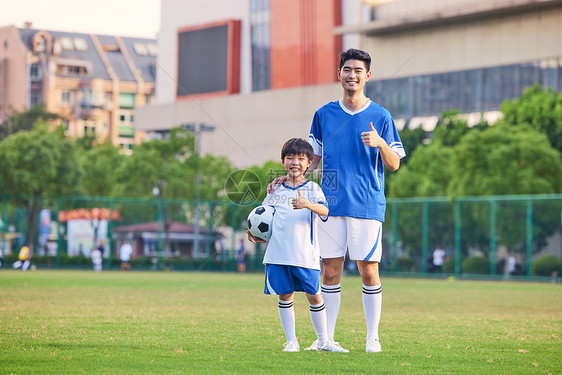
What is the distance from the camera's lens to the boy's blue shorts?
7.52 meters

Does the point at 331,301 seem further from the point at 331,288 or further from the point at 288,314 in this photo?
the point at 288,314

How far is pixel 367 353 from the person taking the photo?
7.60 metres

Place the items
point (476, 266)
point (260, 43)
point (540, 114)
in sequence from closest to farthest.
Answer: point (476, 266)
point (540, 114)
point (260, 43)

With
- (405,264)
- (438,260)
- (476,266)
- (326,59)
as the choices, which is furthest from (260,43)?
(476,266)

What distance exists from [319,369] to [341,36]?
177 feet

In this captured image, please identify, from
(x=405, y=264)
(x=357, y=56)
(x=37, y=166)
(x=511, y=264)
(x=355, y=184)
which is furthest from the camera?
(x=37, y=166)

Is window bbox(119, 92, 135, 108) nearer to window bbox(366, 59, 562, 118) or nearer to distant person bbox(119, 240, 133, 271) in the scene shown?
window bbox(366, 59, 562, 118)

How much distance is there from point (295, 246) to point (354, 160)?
0.91 m

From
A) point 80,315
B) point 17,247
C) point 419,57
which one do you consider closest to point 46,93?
point 419,57

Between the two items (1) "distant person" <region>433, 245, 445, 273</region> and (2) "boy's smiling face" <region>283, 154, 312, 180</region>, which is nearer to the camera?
(2) "boy's smiling face" <region>283, 154, 312, 180</region>

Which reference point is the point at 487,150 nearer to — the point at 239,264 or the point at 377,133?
the point at 239,264

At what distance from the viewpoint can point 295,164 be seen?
7598 mm

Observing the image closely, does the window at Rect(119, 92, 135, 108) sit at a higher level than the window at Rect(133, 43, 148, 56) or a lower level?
lower

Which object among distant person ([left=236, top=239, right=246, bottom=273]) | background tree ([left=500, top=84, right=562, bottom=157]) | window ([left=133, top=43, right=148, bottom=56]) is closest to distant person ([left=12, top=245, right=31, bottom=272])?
distant person ([left=236, top=239, right=246, bottom=273])
